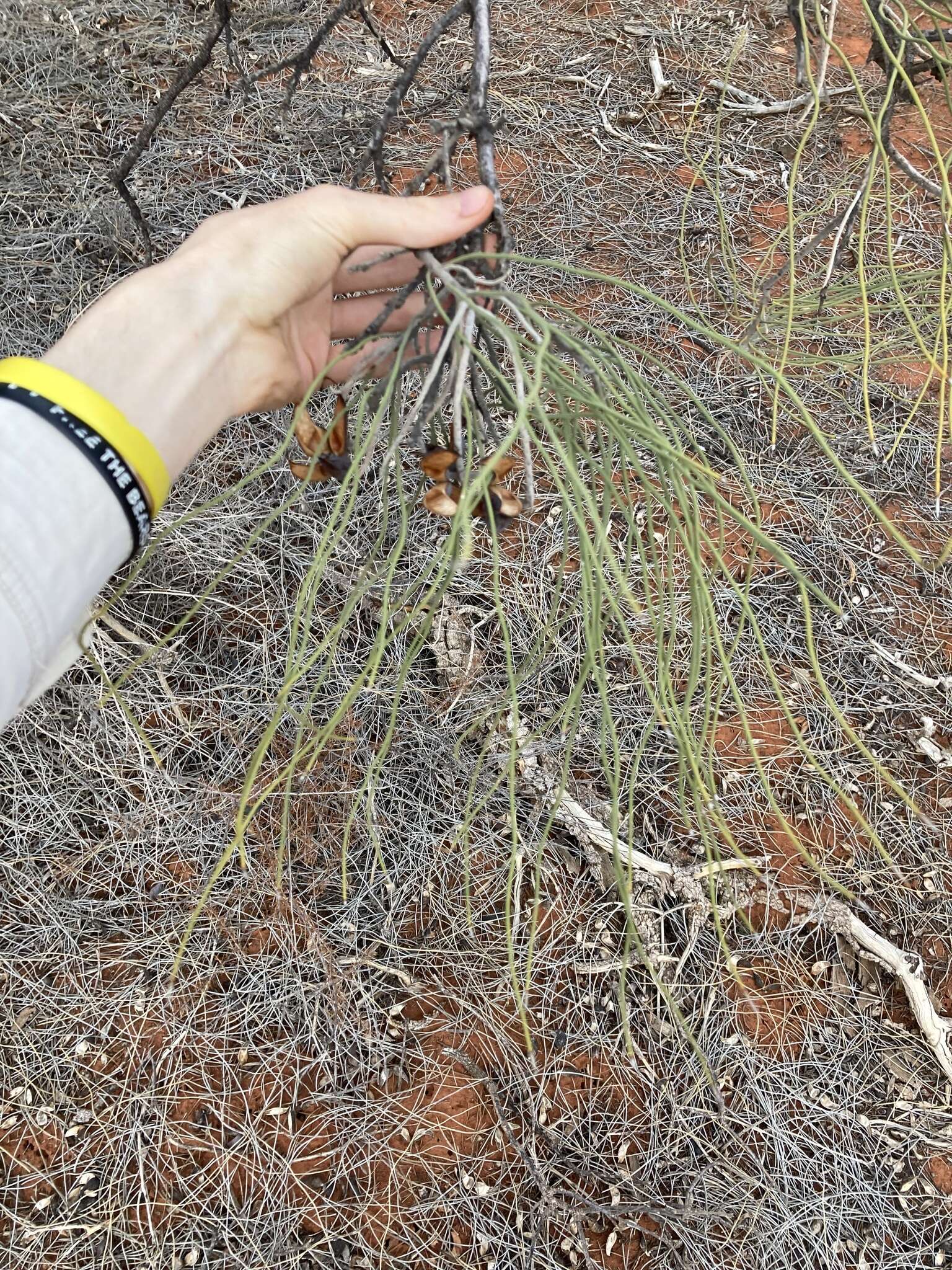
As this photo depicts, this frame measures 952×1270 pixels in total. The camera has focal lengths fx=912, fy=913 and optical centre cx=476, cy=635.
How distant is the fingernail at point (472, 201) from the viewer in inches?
25.1

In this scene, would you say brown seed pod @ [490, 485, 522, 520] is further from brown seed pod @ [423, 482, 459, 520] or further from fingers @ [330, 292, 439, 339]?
fingers @ [330, 292, 439, 339]

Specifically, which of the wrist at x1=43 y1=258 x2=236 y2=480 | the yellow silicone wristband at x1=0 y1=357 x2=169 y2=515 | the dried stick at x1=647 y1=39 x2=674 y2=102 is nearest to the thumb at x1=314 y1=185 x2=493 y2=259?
the wrist at x1=43 y1=258 x2=236 y2=480

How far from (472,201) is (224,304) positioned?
0.24 metres

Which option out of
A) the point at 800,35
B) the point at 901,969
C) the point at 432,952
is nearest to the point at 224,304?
the point at 800,35

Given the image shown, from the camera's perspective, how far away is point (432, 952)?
1198 mm

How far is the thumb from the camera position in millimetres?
653

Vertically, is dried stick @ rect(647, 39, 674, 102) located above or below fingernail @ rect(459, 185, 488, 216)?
below

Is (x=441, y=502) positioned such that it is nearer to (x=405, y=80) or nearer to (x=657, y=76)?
(x=405, y=80)

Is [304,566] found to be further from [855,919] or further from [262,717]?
[855,919]

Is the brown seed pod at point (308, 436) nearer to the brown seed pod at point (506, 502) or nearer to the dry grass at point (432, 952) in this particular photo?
the brown seed pod at point (506, 502)

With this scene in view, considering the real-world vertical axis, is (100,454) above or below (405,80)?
below

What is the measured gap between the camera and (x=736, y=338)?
1689mm

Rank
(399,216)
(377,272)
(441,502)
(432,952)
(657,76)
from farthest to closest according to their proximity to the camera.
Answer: (657,76), (432,952), (377,272), (399,216), (441,502)

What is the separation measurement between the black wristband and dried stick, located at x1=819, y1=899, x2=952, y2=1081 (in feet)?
3.49
